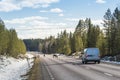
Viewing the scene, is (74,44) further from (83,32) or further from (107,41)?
(107,41)

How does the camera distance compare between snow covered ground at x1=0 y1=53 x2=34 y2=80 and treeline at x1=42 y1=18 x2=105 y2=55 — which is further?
treeline at x1=42 y1=18 x2=105 y2=55

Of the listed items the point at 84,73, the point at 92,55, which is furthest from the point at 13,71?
the point at 84,73

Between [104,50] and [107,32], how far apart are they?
4.90 m

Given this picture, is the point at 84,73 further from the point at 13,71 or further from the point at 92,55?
the point at 13,71

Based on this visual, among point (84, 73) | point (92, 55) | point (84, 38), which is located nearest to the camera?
point (84, 73)

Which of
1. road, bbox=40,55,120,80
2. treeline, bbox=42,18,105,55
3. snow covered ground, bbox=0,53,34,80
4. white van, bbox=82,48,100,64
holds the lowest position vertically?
snow covered ground, bbox=0,53,34,80

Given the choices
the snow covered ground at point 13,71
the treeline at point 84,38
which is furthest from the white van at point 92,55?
the treeline at point 84,38

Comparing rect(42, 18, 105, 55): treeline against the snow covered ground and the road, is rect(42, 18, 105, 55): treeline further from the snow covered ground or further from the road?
the road

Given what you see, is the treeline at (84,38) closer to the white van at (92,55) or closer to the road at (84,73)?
the white van at (92,55)

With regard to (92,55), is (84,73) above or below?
below

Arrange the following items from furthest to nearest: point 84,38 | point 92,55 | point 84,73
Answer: point 84,38 → point 92,55 → point 84,73

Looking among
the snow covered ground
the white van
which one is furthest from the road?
the white van

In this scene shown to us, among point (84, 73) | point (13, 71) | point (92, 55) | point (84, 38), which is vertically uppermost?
point (84, 38)

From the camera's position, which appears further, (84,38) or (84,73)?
(84,38)
